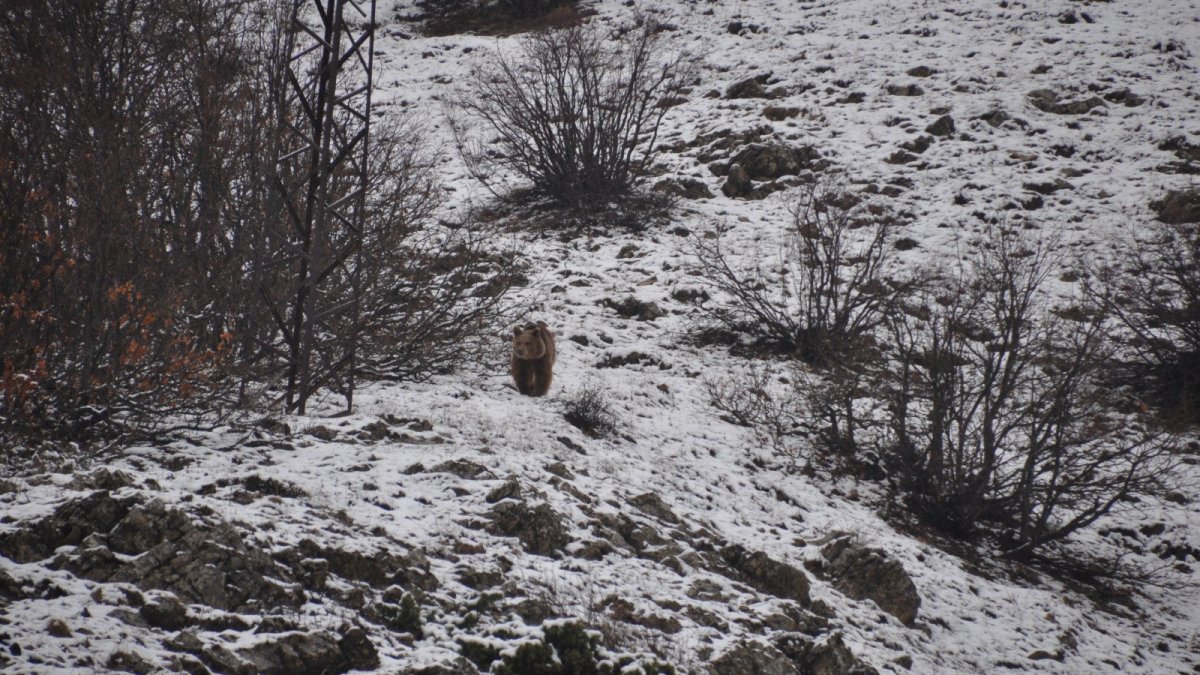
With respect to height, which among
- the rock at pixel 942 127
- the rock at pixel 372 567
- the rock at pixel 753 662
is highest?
the rock at pixel 942 127

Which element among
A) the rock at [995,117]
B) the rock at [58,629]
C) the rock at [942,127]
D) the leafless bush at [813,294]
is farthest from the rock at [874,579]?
the rock at [995,117]

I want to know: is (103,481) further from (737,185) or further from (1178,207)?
(1178,207)

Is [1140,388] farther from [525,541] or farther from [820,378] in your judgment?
[525,541]

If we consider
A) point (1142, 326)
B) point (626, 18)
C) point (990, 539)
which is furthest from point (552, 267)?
point (626, 18)

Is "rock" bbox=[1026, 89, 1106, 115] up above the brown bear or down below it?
above

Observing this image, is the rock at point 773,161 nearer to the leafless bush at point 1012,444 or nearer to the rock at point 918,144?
the rock at point 918,144

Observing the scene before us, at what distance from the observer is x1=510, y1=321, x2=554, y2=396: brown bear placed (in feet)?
30.8

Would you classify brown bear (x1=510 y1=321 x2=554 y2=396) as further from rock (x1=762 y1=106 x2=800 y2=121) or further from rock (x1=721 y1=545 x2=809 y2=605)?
rock (x1=762 y1=106 x2=800 y2=121)

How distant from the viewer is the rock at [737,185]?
60.5ft

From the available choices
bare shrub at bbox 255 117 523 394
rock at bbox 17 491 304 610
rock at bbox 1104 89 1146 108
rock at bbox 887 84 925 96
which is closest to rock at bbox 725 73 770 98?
rock at bbox 887 84 925 96

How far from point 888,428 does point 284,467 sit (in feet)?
24.3

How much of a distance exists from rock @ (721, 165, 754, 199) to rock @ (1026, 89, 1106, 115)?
865 centimetres

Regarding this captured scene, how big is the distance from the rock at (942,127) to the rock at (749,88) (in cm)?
475

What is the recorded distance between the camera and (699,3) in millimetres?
29625
